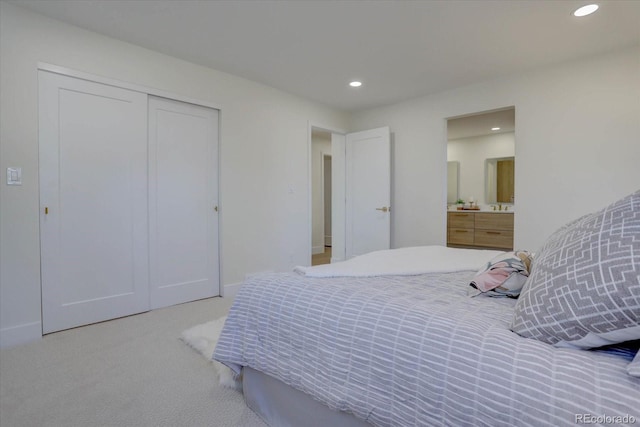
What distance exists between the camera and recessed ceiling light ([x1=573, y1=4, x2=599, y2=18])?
2.35 meters

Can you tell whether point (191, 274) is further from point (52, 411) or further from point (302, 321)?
point (302, 321)

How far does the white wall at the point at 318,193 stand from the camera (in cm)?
656

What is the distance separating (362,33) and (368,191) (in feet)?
7.90

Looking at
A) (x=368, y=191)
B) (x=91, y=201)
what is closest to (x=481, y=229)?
(x=368, y=191)

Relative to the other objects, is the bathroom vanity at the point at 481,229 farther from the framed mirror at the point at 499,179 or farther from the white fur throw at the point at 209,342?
the white fur throw at the point at 209,342

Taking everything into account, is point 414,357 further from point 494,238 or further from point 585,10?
point 494,238

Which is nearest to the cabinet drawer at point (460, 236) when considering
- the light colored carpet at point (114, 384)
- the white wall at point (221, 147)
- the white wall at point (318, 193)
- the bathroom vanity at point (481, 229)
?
the bathroom vanity at point (481, 229)

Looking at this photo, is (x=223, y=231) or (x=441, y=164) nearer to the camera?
(x=223, y=231)

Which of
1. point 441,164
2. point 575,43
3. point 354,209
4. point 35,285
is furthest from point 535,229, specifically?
point 35,285

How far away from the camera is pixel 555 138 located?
3.39 metres

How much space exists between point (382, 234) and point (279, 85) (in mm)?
2401

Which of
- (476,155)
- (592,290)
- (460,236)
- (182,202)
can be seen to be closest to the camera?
(592,290)

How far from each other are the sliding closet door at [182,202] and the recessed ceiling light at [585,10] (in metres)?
3.26

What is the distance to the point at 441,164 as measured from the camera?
4.23m
